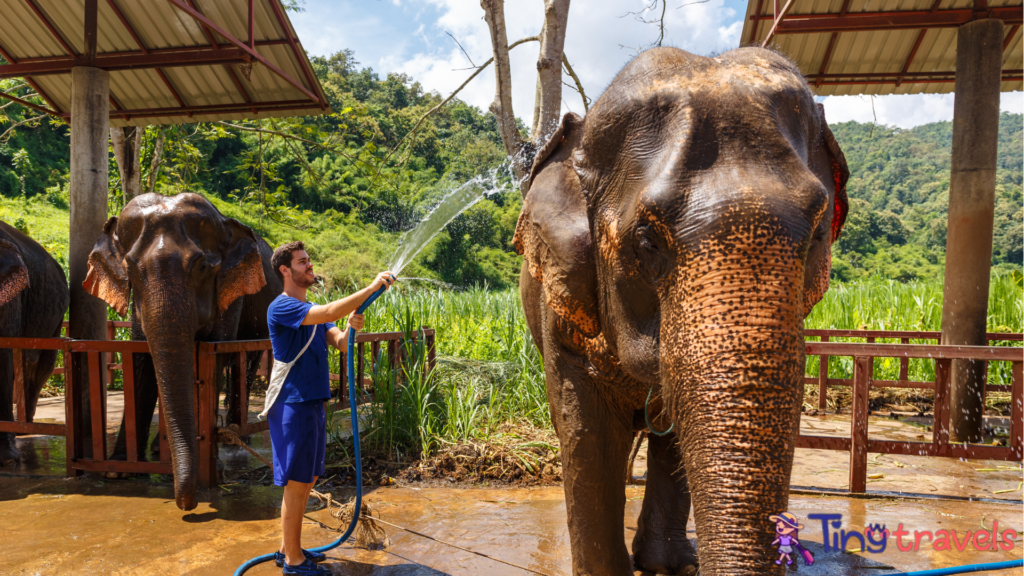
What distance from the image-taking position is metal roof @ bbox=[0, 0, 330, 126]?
6.35 metres

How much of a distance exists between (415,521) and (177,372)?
183 centimetres

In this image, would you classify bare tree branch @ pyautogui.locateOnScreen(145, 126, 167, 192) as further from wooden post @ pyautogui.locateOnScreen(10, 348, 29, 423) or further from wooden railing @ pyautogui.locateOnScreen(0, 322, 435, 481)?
wooden railing @ pyautogui.locateOnScreen(0, 322, 435, 481)

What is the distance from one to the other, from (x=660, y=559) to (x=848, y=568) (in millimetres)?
914

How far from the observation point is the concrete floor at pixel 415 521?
3.30 metres

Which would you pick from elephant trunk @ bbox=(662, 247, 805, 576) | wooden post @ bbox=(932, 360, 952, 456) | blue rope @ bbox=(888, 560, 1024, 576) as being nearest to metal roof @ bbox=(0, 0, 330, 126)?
elephant trunk @ bbox=(662, 247, 805, 576)

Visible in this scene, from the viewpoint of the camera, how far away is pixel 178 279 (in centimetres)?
467

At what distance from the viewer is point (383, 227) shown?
30031 mm

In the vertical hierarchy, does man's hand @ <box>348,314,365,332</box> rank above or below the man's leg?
above

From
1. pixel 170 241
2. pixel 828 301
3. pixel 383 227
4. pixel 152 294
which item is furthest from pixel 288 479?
pixel 383 227

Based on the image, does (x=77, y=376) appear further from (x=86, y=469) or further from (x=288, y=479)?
(x=288, y=479)

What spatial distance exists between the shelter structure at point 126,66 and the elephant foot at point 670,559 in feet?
16.7

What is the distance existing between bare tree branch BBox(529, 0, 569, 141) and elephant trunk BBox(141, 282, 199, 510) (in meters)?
3.20

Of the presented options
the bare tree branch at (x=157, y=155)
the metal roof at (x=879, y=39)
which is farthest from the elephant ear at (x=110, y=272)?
the bare tree branch at (x=157, y=155)

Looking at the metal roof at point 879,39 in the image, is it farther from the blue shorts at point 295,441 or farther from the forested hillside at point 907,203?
the forested hillside at point 907,203
